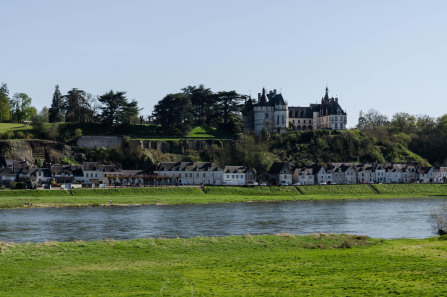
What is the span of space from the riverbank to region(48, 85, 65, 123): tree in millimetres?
49439

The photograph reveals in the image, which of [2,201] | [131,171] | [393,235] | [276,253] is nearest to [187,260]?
[276,253]

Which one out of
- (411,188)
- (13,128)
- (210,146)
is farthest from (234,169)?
(13,128)

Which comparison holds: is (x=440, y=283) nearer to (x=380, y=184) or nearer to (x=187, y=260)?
(x=187, y=260)

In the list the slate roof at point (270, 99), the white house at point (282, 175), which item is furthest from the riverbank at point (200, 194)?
the slate roof at point (270, 99)

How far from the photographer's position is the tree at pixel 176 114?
11744 centimetres

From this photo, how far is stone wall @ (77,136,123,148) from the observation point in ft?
359

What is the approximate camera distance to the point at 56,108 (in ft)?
423

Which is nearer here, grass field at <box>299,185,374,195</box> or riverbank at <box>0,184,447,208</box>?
riverbank at <box>0,184,447,208</box>

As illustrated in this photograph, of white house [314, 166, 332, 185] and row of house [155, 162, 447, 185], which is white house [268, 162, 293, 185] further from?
white house [314, 166, 332, 185]

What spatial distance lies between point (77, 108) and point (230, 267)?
4236 inches

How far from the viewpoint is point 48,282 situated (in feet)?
77.9

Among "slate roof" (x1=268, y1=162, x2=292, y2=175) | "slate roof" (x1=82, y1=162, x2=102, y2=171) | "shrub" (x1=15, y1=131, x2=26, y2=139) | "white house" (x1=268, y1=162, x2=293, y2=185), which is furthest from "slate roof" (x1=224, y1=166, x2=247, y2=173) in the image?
"shrub" (x1=15, y1=131, x2=26, y2=139)

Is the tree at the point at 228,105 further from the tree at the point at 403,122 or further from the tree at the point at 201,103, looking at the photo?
the tree at the point at 403,122

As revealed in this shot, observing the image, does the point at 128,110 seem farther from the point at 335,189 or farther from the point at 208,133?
the point at 335,189
